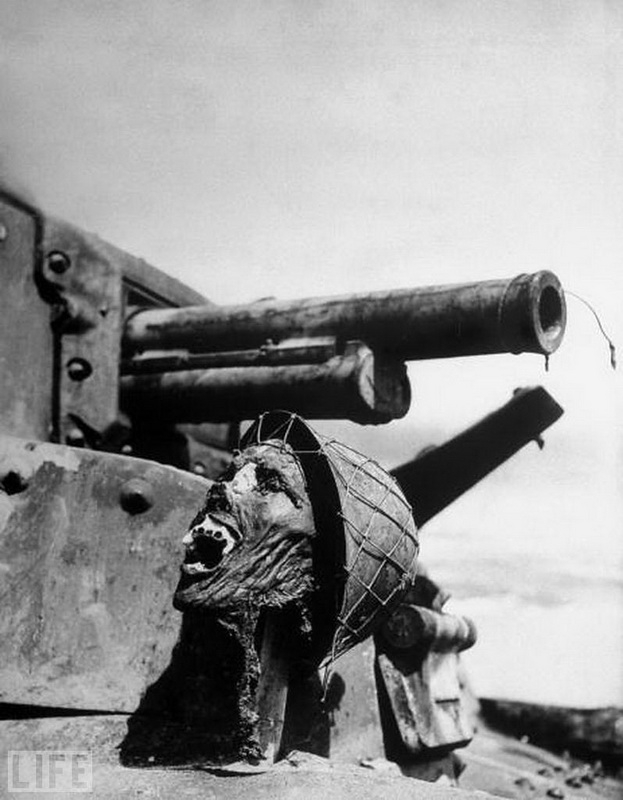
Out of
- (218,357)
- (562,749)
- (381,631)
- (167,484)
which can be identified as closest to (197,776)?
(167,484)

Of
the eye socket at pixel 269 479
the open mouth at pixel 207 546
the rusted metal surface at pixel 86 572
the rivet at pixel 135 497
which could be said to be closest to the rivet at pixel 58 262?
the rusted metal surface at pixel 86 572

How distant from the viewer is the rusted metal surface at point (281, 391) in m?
4.86

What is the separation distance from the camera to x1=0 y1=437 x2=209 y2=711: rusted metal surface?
3.75 meters

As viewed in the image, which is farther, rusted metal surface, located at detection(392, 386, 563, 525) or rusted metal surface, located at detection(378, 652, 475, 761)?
rusted metal surface, located at detection(392, 386, 563, 525)

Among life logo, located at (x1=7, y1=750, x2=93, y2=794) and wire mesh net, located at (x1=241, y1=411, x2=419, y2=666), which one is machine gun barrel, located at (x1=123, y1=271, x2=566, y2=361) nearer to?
wire mesh net, located at (x1=241, y1=411, x2=419, y2=666)

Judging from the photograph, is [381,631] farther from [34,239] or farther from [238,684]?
[34,239]

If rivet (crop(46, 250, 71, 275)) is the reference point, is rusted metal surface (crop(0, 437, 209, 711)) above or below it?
below

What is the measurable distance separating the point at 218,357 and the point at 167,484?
1.21m

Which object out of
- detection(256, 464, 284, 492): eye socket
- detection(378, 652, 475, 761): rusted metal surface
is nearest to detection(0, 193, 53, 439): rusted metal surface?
detection(256, 464, 284, 492): eye socket

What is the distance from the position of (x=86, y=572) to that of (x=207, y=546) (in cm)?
72

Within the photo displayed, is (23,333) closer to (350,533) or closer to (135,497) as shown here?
(135,497)

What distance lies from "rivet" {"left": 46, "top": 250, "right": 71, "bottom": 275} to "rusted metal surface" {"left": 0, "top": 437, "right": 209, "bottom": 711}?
1.18 meters

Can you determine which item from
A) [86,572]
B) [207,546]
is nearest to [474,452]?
[86,572]

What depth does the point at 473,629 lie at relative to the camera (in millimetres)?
5949
